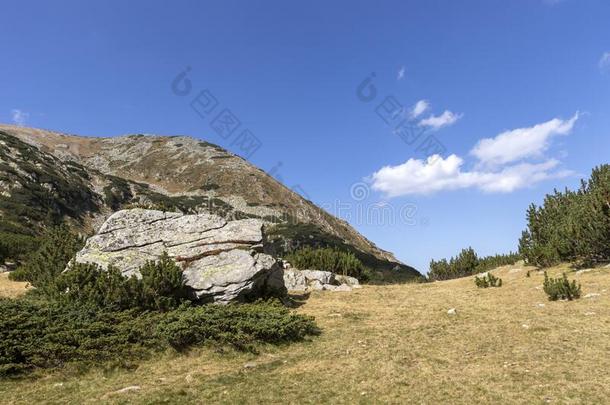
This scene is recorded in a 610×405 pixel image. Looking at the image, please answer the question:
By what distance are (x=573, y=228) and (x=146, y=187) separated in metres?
102

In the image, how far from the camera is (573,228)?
23.8 metres

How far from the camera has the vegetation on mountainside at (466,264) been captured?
34188mm

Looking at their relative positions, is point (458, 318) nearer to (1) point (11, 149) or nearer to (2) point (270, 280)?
(2) point (270, 280)

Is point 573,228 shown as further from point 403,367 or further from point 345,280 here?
point 403,367

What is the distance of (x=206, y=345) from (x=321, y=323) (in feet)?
17.0

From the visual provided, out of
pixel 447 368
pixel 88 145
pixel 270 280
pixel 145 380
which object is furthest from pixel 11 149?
pixel 447 368

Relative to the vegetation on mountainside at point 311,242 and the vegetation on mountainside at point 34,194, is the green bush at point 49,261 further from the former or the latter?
the vegetation on mountainside at point 311,242

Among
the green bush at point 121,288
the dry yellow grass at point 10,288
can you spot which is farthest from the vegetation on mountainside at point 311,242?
the green bush at point 121,288

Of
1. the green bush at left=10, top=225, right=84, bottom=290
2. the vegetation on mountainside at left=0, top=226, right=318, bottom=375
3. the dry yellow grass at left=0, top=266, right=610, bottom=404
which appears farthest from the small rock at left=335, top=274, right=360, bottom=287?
the green bush at left=10, top=225, right=84, bottom=290

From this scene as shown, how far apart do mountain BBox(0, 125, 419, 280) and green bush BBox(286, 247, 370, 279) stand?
1231 centimetres

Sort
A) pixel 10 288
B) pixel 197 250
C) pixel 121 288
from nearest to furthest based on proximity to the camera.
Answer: pixel 121 288 → pixel 197 250 → pixel 10 288

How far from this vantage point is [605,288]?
18.0m

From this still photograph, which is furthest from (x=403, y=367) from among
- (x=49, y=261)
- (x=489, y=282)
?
(x=49, y=261)

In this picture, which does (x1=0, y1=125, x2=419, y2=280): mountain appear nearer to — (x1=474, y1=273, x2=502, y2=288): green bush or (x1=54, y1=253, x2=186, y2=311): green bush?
(x1=54, y1=253, x2=186, y2=311): green bush
